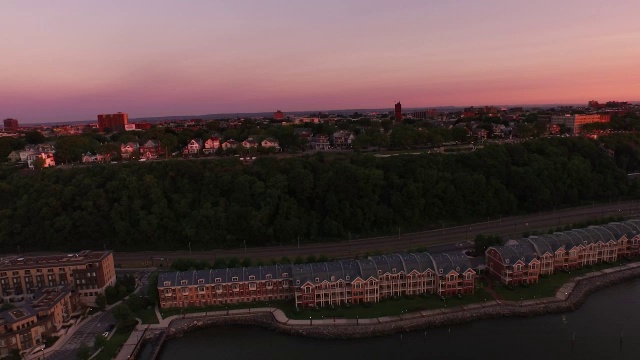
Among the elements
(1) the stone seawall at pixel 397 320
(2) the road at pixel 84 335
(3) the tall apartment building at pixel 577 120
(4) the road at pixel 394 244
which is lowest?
(1) the stone seawall at pixel 397 320

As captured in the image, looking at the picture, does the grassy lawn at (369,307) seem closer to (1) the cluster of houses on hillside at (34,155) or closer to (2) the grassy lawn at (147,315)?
(2) the grassy lawn at (147,315)

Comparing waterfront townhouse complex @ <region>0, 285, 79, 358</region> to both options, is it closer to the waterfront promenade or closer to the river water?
the waterfront promenade

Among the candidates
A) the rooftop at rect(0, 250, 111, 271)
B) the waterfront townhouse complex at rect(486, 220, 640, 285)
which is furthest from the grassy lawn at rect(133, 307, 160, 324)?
the waterfront townhouse complex at rect(486, 220, 640, 285)

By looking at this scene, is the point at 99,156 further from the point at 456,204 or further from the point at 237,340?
the point at 456,204

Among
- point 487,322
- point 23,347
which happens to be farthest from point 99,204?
point 487,322

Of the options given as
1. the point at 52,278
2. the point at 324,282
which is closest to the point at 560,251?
the point at 324,282

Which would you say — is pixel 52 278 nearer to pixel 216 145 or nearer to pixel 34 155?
pixel 34 155

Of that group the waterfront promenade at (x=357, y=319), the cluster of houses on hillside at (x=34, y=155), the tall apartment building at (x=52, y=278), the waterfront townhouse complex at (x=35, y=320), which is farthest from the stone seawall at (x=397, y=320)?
the cluster of houses on hillside at (x=34, y=155)
